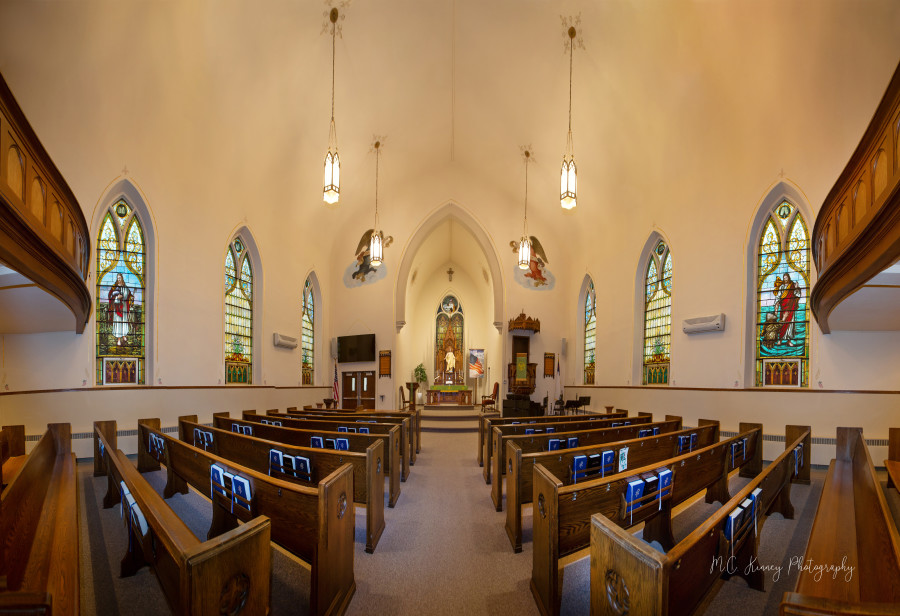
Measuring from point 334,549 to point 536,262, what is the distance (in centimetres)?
1136

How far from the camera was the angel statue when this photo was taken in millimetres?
12773

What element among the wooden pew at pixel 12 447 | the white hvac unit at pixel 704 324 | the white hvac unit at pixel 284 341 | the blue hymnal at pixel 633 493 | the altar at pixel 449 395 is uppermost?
the white hvac unit at pixel 704 324

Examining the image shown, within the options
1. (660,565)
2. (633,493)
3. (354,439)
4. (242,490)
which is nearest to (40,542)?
(242,490)

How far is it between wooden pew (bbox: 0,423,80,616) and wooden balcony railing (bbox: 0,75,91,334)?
153 centimetres

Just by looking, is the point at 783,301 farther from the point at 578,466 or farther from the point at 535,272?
the point at 535,272

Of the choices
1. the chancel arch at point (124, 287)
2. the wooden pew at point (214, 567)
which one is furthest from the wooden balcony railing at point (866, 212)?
the chancel arch at point (124, 287)

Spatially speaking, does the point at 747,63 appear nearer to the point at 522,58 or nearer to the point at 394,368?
the point at 522,58

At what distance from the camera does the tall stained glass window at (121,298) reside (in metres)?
6.54

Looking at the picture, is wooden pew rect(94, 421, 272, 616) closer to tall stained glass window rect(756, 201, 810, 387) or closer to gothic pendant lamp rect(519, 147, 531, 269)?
tall stained glass window rect(756, 201, 810, 387)

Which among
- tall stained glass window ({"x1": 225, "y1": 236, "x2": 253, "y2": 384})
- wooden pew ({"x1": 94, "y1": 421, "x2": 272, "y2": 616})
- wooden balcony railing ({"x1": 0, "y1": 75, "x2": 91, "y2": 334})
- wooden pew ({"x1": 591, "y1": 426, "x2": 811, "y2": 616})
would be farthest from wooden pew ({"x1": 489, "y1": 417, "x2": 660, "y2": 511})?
tall stained glass window ({"x1": 225, "y1": 236, "x2": 253, "y2": 384})

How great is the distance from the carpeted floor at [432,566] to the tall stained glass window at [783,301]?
278 cm

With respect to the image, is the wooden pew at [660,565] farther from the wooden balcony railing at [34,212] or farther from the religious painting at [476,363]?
the religious painting at [476,363]

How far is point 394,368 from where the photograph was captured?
12.5 m

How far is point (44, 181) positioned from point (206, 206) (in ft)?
15.3
